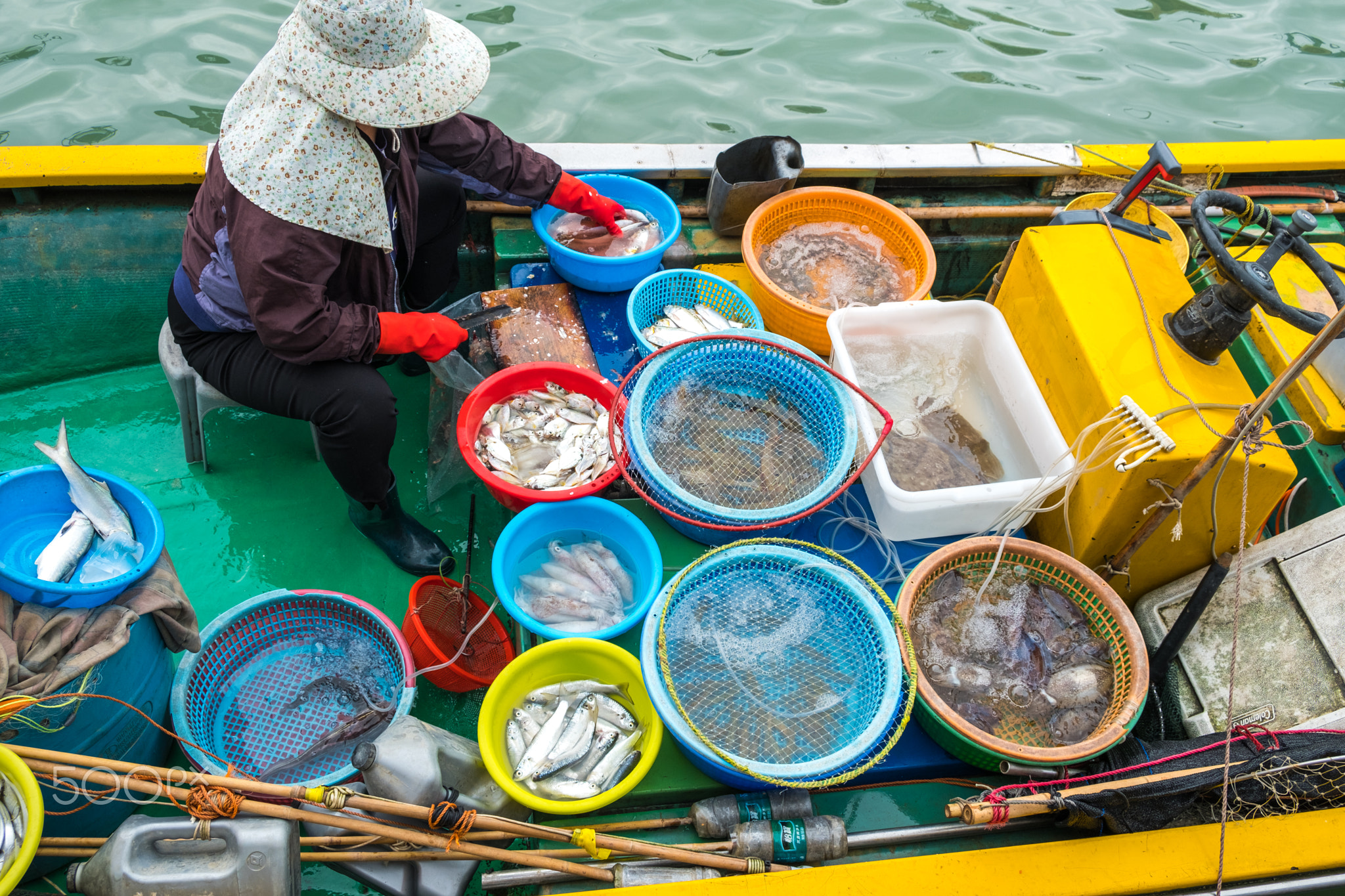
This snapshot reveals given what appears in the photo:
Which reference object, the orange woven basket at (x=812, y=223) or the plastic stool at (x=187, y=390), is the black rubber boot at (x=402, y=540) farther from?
the orange woven basket at (x=812, y=223)

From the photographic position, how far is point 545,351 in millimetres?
3447

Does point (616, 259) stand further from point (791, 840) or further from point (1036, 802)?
point (1036, 802)

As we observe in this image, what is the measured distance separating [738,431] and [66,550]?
2.12 metres

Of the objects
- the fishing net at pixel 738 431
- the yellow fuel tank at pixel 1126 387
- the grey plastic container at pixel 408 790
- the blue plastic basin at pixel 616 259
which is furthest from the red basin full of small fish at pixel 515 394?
the yellow fuel tank at pixel 1126 387

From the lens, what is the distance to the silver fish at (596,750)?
8.14 feet

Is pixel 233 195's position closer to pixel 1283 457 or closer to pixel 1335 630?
pixel 1283 457

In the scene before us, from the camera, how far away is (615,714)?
262 centimetres

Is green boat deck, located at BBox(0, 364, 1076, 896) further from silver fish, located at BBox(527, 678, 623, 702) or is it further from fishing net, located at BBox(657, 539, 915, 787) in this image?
silver fish, located at BBox(527, 678, 623, 702)

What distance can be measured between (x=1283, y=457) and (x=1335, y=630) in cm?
55

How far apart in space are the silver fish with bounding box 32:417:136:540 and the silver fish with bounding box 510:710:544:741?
4.21 ft

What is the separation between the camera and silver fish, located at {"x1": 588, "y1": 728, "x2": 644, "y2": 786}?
96.6 inches

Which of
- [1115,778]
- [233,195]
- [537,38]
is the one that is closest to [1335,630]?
[1115,778]

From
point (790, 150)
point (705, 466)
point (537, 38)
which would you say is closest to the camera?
point (705, 466)

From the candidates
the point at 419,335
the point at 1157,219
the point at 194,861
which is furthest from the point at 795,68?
the point at 194,861
